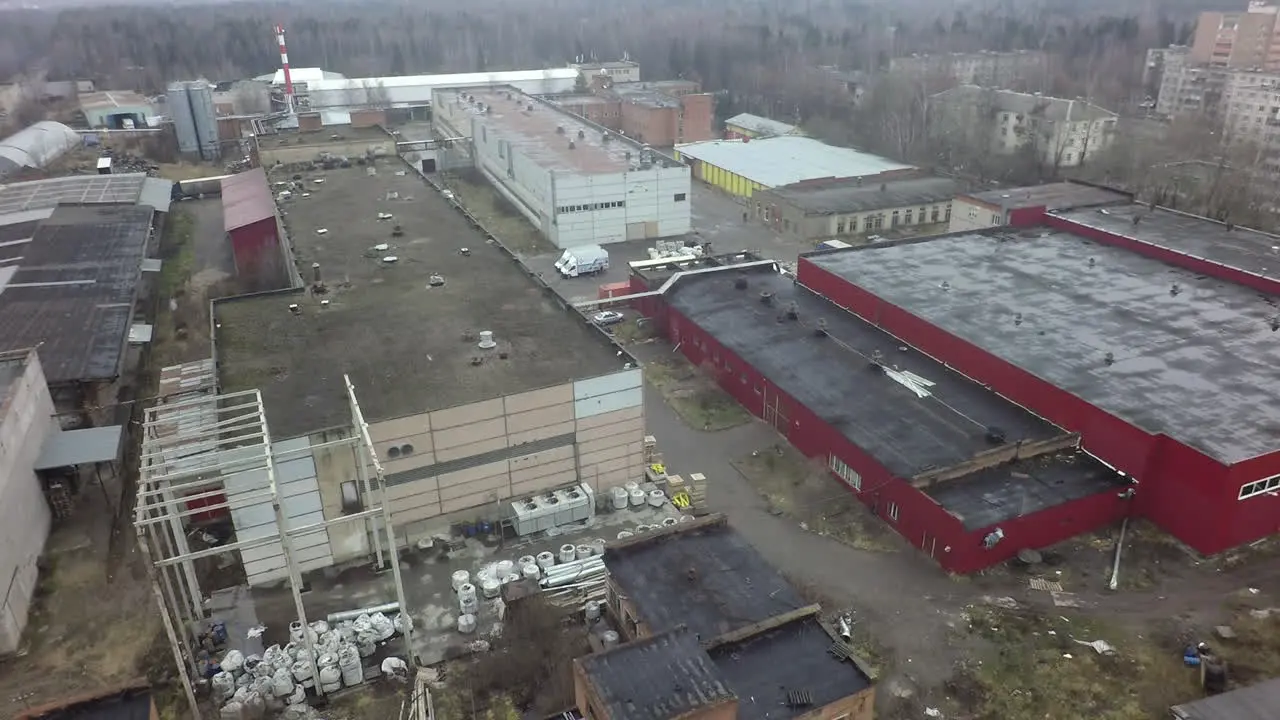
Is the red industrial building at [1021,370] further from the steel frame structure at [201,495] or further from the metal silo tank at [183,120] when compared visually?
the metal silo tank at [183,120]

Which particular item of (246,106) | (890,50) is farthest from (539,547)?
(890,50)

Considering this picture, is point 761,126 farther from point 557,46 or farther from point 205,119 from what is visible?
point 557,46

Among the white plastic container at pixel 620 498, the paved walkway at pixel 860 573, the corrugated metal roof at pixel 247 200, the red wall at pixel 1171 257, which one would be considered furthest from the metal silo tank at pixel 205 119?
the red wall at pixel 1171 257

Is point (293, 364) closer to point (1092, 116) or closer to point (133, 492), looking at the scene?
point (133, 492)

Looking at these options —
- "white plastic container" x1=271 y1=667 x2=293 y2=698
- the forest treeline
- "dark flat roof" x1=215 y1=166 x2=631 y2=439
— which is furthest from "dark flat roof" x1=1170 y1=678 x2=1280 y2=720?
the forest treeline

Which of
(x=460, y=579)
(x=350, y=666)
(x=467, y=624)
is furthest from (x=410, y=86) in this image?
(x=350, y=666)

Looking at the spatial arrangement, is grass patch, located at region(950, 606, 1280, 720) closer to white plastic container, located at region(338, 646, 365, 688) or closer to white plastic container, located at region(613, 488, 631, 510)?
white plastic container, located at region(613, 488, 631, 510)
